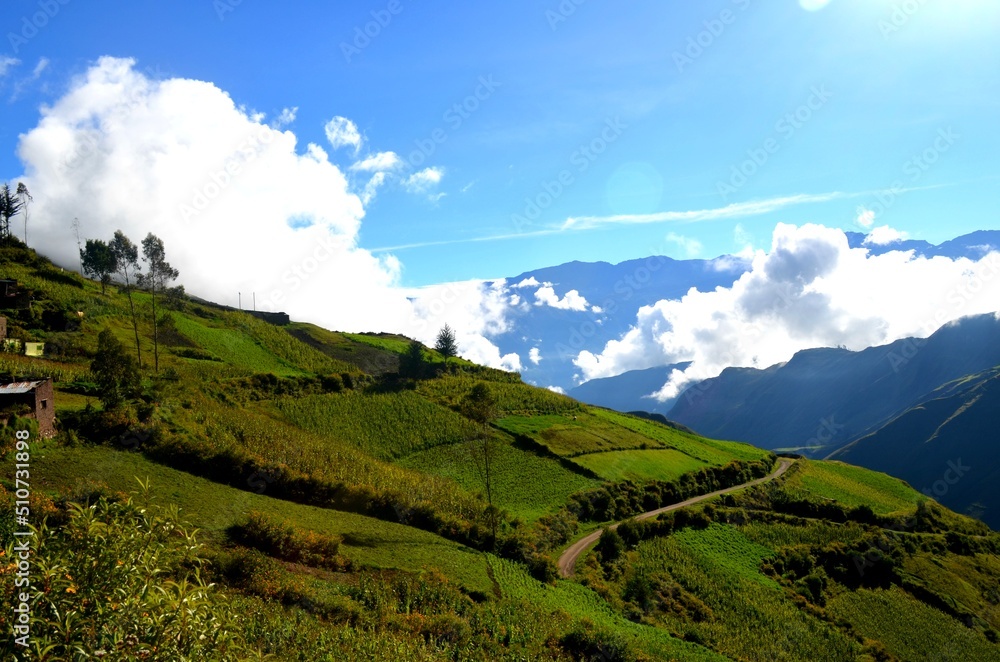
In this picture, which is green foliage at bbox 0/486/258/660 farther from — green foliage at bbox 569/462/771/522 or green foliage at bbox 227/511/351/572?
green foliage at bbox 569/462/771/522

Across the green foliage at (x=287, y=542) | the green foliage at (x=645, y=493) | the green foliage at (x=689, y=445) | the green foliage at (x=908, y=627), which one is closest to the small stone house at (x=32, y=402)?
the green foliage at (x=287, y=542)

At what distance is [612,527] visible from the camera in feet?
182

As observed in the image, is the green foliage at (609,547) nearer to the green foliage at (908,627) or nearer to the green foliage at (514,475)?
the green foliage at (514,475)

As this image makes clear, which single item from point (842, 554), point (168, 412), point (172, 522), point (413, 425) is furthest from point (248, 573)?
point (842, 554)

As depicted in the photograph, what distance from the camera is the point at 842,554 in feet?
202

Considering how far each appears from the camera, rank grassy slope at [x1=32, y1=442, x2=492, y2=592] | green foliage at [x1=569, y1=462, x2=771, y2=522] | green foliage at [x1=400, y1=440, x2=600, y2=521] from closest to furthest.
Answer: grassy slope at [x1=32, y1=442, x2=492, y2=592], green foliage at [x1=400, y1=440, x2=600, y2=521], green foliage at [x1=569, y1=462, x2=771, y2=522]

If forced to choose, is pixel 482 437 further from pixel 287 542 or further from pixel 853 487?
pixel 853 487

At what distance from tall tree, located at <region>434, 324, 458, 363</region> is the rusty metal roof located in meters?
70.0

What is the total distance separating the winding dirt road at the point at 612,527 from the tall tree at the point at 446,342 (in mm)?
50675

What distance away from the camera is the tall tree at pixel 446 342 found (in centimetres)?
10266

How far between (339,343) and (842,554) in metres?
88.0

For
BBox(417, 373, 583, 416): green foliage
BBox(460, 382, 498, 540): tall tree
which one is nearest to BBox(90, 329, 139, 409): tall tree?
BBox(460, 382, 498, 540): tall tree

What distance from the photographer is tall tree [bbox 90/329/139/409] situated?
39344 millimetres

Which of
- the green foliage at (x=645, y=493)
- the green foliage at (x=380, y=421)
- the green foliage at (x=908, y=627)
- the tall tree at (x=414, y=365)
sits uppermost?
the tall tree at (x=414, y=365)
